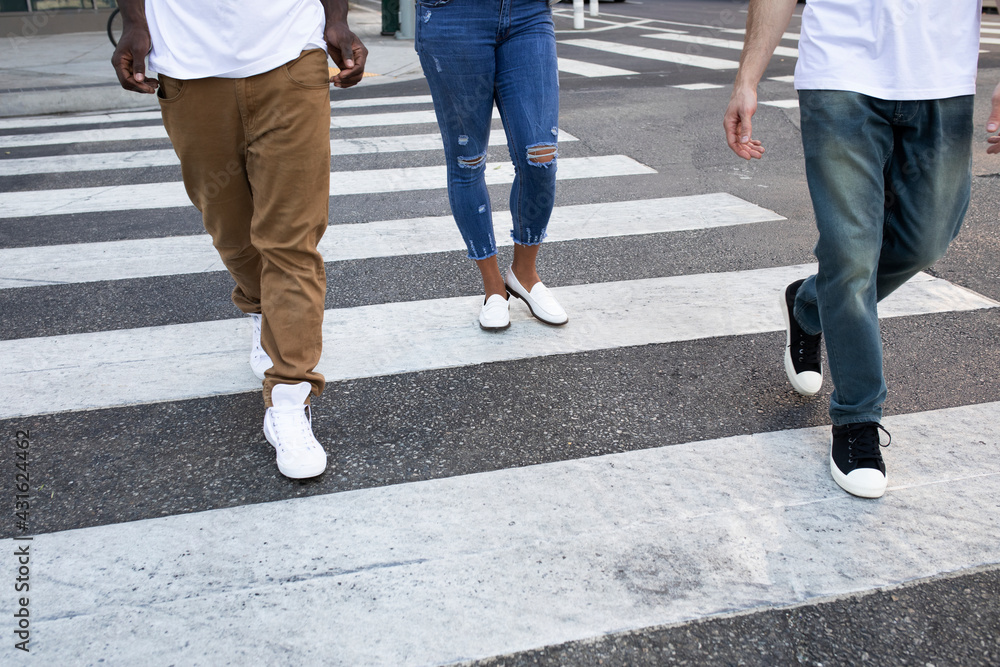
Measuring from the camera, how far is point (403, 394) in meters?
2.85

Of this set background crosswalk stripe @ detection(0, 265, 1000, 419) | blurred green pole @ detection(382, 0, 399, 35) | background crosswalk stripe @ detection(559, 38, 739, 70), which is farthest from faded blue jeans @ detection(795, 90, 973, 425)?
blurred green pole @ detection(382, 0, 399, 35)

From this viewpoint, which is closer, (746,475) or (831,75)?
(831,75)

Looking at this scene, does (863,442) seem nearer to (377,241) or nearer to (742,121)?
(742,121)

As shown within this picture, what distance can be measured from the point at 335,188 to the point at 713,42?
366 inches

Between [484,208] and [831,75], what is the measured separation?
1423mm

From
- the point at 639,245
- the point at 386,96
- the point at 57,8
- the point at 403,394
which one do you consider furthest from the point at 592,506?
the point at 57,8

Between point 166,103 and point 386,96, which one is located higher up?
point 166,103

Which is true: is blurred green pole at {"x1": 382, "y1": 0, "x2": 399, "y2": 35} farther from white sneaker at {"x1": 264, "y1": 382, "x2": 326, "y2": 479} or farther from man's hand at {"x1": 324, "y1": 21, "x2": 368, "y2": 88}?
white sneaker at {"x1": 264, "y1": 382, "x2": 326, "y2": 479}

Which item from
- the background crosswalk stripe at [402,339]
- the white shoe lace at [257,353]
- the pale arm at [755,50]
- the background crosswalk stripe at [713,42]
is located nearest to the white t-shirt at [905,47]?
the pale arm at [755,50]

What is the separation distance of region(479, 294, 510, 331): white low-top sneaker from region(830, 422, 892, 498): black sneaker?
1.37 metres

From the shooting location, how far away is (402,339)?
329cm

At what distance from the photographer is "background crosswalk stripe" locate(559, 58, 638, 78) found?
9898 mm

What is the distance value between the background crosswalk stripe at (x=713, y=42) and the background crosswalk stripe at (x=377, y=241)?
24.5ft

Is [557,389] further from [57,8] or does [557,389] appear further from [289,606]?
[57,8]
